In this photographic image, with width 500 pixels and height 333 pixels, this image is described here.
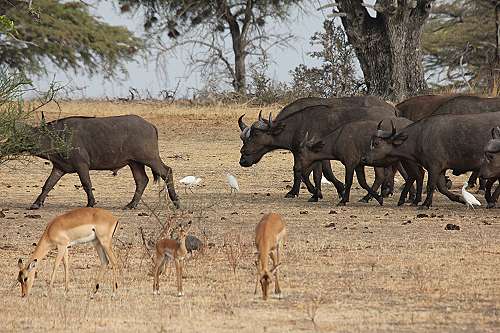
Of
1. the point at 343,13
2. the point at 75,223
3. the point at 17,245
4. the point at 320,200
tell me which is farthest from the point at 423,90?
the point at 75,223

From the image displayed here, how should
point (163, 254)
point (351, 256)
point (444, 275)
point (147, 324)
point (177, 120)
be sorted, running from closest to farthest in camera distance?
point (147, 324), point (163, 254), point (444, 275), point (351, 256), point (177, 120)

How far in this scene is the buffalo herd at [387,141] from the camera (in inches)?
775

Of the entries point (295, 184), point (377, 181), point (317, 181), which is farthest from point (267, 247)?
point (295, 184)

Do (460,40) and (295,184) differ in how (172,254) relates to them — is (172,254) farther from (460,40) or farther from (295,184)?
(460,40)

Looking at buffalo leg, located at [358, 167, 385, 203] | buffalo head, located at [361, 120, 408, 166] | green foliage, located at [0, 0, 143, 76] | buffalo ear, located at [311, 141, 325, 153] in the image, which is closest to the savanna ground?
buffalo leg, located at [358, 167, 385, 203]

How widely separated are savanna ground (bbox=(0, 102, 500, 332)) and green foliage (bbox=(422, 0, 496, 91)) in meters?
35.7

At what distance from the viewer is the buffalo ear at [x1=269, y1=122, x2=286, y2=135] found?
75.3ft

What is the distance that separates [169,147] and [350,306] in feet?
64.5

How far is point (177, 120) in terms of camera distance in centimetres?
3481

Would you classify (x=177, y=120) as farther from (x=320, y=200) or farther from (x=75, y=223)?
(x=75, y=223)

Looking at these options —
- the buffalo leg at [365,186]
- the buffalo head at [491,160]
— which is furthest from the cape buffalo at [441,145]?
the buffalo head at [491,160]

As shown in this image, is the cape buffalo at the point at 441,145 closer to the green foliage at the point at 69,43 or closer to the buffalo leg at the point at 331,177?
the buffalo leg at the point at 331,177

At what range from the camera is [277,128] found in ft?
75.4

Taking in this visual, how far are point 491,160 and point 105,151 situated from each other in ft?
18.5
